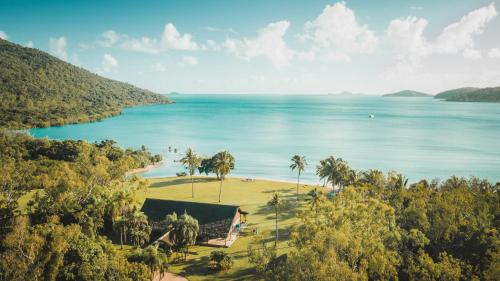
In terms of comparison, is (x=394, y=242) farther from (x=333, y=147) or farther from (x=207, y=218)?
(x=333, y=147)

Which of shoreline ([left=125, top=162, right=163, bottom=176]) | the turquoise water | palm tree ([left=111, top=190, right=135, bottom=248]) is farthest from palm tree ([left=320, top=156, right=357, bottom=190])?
shoreline ([left=125, top=162, right=163, bottom=176])

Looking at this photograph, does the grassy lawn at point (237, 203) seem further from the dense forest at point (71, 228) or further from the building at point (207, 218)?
the dense forest at point (71, 228)

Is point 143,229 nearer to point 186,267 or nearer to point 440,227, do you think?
point 186,267

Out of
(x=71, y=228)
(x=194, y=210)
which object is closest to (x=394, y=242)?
(x=194, y=210)

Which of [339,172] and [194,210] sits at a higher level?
[339,172]

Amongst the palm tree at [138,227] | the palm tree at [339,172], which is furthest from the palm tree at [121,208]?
the palm tree at [339,172]

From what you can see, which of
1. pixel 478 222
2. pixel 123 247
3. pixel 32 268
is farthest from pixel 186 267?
pixel 478 222
